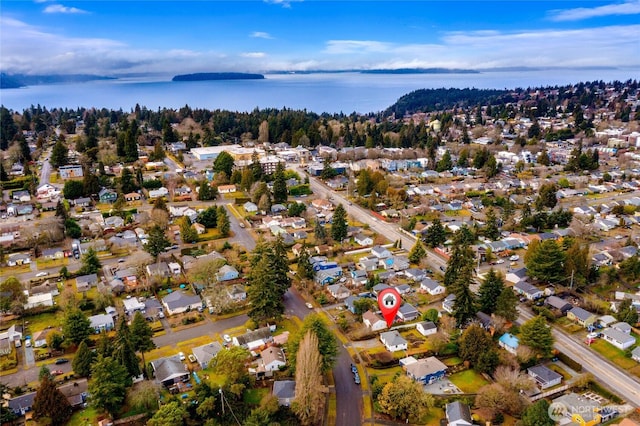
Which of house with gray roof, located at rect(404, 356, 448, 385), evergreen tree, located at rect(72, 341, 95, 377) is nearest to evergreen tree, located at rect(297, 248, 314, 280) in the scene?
house with gray roof, located at rect(404, 356, 448, 385)

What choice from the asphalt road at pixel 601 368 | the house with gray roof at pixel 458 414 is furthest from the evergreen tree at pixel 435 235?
the house with gray roof at pixel 458 414

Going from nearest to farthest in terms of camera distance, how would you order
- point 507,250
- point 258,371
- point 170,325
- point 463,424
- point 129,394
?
point 463,424 → point 129,394 → point 258,371 → point 170,325 → point 507,250

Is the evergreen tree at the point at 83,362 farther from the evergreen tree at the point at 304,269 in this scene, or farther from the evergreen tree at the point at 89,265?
the evergreen tree at the point at 304,269

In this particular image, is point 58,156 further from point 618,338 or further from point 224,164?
point 618,338

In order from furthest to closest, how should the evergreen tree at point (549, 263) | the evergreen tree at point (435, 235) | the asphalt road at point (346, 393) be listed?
→ the evergreen tree at point (435, 235) → the evergreen tree at point (549, 263) → the asphalt road at point (346, 393)

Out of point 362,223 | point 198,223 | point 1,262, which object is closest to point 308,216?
point 362,223

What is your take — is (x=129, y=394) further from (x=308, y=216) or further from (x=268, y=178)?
(x=268, y=178)

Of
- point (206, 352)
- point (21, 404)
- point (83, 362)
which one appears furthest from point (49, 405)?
point (206, 352)
